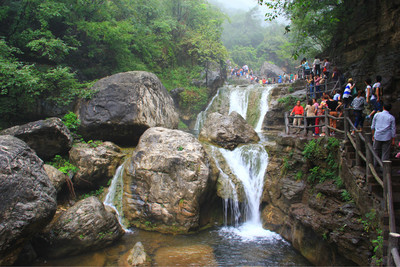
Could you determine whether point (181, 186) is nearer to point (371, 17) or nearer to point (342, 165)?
point (342, 165)

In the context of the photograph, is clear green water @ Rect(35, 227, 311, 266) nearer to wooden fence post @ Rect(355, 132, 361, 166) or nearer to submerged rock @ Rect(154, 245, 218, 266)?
submerged rock @ Rect(154, 245, 218, 266)

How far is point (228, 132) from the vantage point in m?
13.1

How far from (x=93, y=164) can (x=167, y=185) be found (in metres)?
3.47

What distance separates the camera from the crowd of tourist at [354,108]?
233 inches

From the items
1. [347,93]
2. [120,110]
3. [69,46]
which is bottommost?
[120,110]

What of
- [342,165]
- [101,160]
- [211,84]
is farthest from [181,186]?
[211,84]

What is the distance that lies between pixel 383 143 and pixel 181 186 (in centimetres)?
642

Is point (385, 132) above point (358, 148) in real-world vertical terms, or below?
above

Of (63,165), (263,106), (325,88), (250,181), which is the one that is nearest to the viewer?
(63,165)

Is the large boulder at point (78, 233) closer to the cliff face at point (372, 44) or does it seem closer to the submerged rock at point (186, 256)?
the submerged rock at point (186, 256)

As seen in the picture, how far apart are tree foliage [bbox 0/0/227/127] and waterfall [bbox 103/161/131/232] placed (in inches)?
190

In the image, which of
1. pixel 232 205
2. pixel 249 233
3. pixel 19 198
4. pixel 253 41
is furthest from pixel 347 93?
pixel 253 41

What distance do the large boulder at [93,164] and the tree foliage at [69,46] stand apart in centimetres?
331

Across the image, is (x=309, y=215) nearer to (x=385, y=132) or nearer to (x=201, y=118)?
(x=385, y=132)
